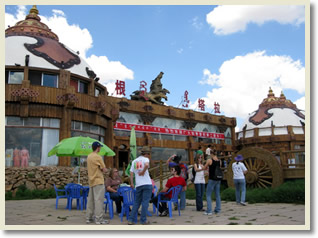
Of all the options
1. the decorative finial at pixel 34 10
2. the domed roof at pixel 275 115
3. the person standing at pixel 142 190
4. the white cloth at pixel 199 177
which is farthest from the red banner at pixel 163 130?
the person standing at pixel 142 190

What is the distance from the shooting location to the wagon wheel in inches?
507

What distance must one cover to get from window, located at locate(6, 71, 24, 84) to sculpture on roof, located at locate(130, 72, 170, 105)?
13854 millimetres

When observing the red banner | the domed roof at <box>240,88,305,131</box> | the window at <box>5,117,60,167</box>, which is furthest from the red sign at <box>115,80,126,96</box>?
the domed roof at <box>240,88,305,131</box>

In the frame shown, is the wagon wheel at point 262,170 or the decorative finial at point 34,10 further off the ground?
the decorative finial at point 34,10

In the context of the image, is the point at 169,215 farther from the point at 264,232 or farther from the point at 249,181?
the point at 249,181

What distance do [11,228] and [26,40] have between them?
16.5m

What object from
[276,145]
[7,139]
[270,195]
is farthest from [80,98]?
[276,145]

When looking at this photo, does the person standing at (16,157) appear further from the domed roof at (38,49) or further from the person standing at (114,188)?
the person standing at (114,188)

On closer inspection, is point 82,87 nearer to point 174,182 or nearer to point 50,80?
point 50,80

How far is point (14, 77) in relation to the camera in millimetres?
17734

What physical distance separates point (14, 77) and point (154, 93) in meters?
17.0

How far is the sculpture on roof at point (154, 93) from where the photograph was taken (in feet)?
100

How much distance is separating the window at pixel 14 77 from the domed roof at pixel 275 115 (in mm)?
29729

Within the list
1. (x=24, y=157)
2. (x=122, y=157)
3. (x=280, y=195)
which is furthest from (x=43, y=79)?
(x=280, y=195)
